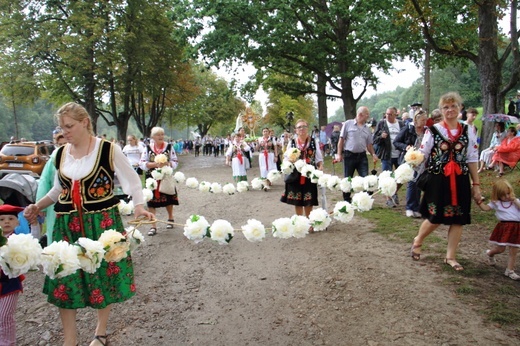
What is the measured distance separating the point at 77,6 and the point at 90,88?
506cm

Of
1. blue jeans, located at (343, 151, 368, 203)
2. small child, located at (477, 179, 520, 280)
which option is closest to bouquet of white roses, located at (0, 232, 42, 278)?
small child, located at (477, 179, 520, 280)

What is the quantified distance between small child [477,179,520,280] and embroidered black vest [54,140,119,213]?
4.27 m

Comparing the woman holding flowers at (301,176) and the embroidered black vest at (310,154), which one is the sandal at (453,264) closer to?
the woman holding flowers at (301,176)

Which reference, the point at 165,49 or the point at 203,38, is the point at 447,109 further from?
the point at 165,49

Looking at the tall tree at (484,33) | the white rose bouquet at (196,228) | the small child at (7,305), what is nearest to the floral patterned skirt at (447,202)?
the white rose bouquet at (196,228)

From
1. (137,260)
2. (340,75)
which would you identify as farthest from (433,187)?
(340,75)

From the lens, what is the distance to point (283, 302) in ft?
14.6

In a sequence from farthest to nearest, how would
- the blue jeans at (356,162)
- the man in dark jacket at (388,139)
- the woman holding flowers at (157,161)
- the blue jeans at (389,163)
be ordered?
1. the blue jeans at (389,163)
2. the man in dark jacket at (388,139)
3. the blue jeans at (356,162)
4. the woman holding flowers at (157,161)

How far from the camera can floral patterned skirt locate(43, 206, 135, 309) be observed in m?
3.20

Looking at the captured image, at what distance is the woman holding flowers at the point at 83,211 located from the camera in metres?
3.26

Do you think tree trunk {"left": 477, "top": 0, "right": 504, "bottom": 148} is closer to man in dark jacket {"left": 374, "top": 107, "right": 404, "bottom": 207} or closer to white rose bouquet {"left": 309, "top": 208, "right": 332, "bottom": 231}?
man in dark jacket {"left": 374, "top": 107, "right": 404, "bottom": 207}

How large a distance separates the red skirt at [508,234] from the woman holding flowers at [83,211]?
4.22m

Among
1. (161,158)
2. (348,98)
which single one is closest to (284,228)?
(161,158)

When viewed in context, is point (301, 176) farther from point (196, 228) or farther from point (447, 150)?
point (196, 228)
